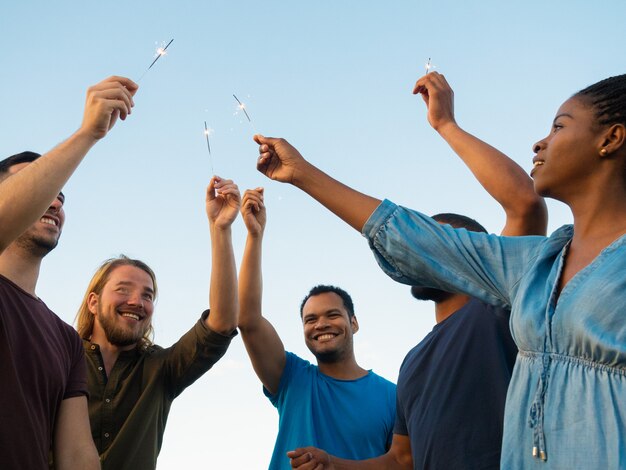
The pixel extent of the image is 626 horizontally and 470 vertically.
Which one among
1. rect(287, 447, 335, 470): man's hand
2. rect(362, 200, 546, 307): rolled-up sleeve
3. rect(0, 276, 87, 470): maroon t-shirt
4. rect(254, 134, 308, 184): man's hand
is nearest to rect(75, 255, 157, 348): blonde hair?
rect(0, 276, 87, 470): maroon t-shirt

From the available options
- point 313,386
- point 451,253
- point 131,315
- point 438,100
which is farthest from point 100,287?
point 451,253

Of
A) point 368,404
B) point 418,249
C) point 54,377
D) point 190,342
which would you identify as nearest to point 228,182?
point 190,342

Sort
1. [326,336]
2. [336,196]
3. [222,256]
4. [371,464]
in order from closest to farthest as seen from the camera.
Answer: [336,196] < [371,464] < [222,256] < [326,336]

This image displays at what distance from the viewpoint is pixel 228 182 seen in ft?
21.1

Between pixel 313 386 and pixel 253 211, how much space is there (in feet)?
5.31

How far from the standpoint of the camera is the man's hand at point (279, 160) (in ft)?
10.9

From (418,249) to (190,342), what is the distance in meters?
3.14

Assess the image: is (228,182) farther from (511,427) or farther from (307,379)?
(511,427)

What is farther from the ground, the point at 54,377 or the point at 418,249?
the point at 418,249

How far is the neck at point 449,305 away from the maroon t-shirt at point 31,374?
7.56 feet

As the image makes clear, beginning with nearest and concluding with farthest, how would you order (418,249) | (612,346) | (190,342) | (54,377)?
(612,346) < (418,249) < (54,377) < (190,342)

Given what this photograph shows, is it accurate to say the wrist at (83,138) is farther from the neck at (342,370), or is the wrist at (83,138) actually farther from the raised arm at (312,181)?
the neck at (342,370)

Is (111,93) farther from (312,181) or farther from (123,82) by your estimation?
(312,181)

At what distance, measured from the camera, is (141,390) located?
5520 mm
